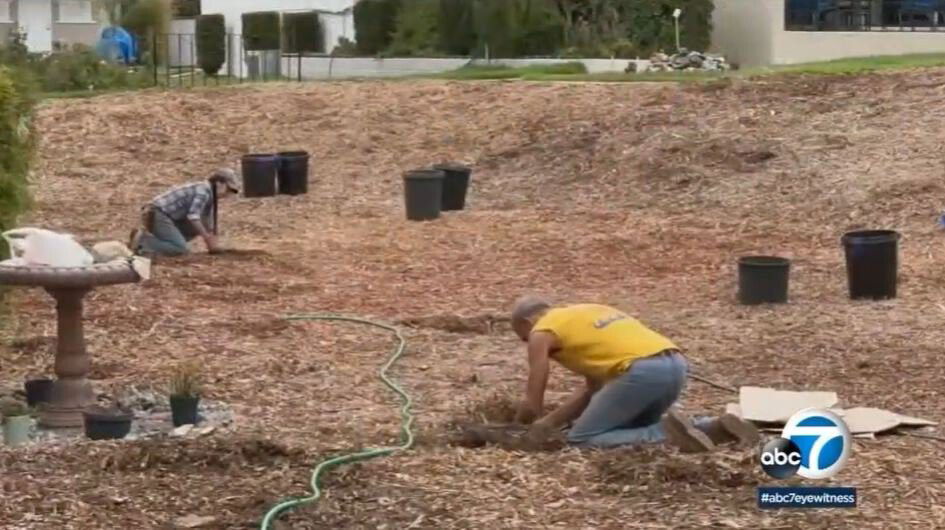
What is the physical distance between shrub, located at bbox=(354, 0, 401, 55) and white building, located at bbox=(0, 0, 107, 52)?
11265 millimetres

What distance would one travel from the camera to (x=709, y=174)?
54.6 feet

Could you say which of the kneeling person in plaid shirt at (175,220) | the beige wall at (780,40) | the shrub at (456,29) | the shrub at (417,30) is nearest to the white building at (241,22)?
the shrub at (417,30)

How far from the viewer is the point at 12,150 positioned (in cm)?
861

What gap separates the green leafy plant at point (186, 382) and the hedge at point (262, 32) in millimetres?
23126

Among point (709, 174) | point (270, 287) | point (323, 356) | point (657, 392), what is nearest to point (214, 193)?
point (270, 287)

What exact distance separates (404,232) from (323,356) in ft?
18.2

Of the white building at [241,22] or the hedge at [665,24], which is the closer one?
the hedge at [665,24]

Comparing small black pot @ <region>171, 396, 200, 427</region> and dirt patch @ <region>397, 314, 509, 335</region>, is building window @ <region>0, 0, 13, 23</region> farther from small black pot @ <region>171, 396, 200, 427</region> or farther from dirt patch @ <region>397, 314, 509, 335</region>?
small black pot @ <region>171, 396, 200, 427</region>

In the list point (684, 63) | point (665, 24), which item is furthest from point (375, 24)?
point (684, 63)

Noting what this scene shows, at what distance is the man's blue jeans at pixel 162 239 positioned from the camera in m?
12.7

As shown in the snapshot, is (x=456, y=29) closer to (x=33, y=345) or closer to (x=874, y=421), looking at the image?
(x=33, y=345)

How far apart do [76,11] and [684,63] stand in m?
23.0

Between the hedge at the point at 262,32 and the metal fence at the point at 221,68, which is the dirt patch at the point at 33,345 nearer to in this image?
the metal fence at the point at 221,68

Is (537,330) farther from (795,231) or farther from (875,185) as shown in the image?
(875,185)
